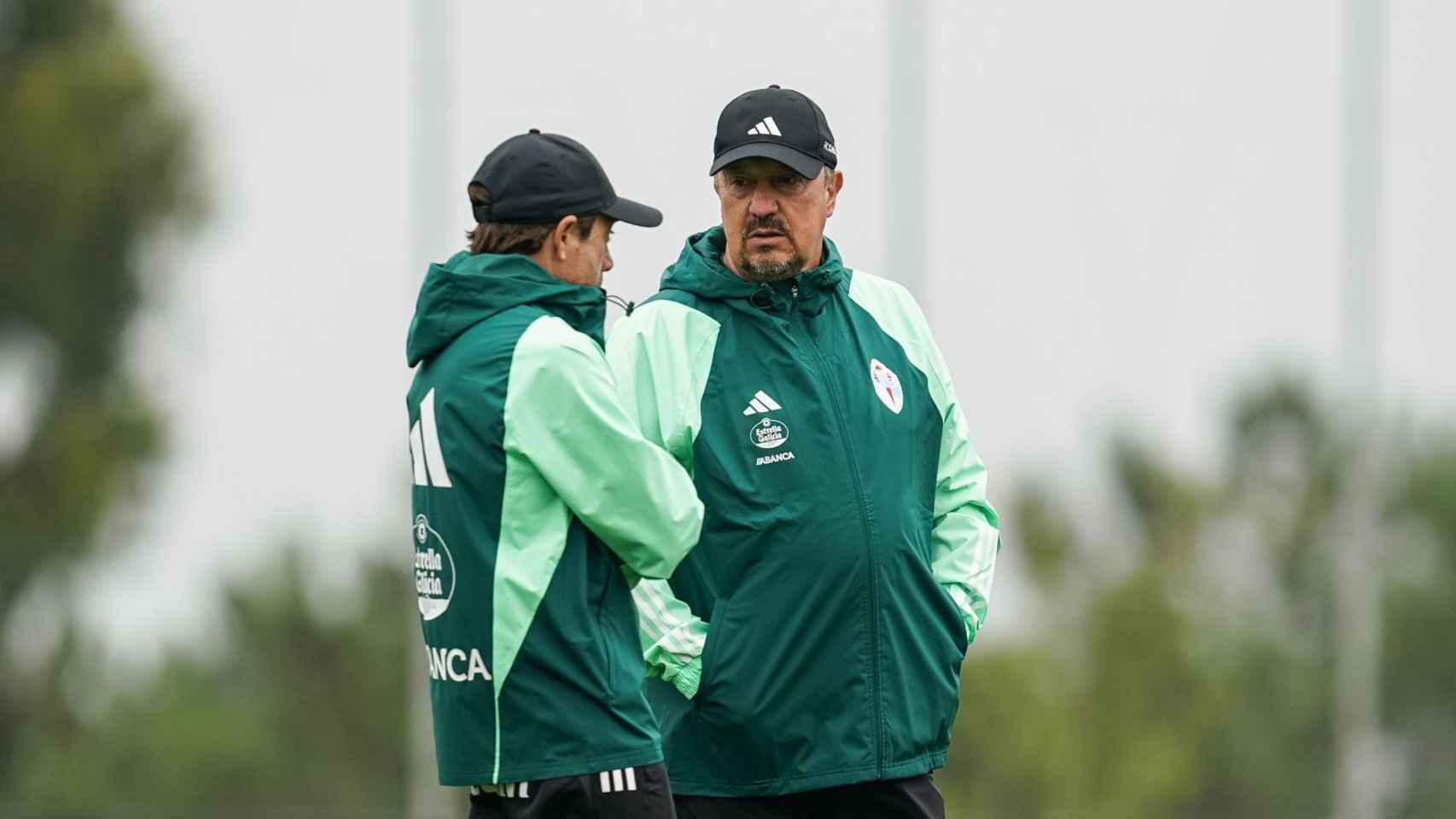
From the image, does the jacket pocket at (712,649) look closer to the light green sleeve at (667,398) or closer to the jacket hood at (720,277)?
the light green sleeve at (667,398)

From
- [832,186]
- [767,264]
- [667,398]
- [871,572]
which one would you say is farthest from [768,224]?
[871,572]

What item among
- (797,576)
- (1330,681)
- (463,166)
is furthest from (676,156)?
(797,576)

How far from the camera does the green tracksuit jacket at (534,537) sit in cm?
304

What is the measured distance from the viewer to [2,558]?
13.4 metres

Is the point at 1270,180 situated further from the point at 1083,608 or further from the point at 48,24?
the point at 48,24

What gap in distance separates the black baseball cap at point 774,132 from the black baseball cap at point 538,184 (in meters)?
0.38

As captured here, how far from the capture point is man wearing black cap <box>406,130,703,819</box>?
3037mm

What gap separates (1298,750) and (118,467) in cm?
710

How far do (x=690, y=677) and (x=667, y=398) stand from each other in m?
0.44

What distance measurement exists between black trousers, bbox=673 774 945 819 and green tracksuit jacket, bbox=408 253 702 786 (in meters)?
0.39

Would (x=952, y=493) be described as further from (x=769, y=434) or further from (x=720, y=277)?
(x=720, y=277)

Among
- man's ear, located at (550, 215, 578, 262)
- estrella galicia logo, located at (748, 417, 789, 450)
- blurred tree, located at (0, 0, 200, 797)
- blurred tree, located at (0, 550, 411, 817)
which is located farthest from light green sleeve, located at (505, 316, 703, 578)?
blurred tree, located at (0, 0, 200, 797)

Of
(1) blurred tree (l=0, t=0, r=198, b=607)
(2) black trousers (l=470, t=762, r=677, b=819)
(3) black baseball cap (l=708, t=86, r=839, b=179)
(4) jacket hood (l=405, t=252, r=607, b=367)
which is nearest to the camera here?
(2) black trousers (l=470, t=762, r=677, b=819)

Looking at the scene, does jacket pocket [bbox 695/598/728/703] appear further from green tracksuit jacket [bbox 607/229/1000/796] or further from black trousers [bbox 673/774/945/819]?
black trousers [bbox 673/774/945/819]
